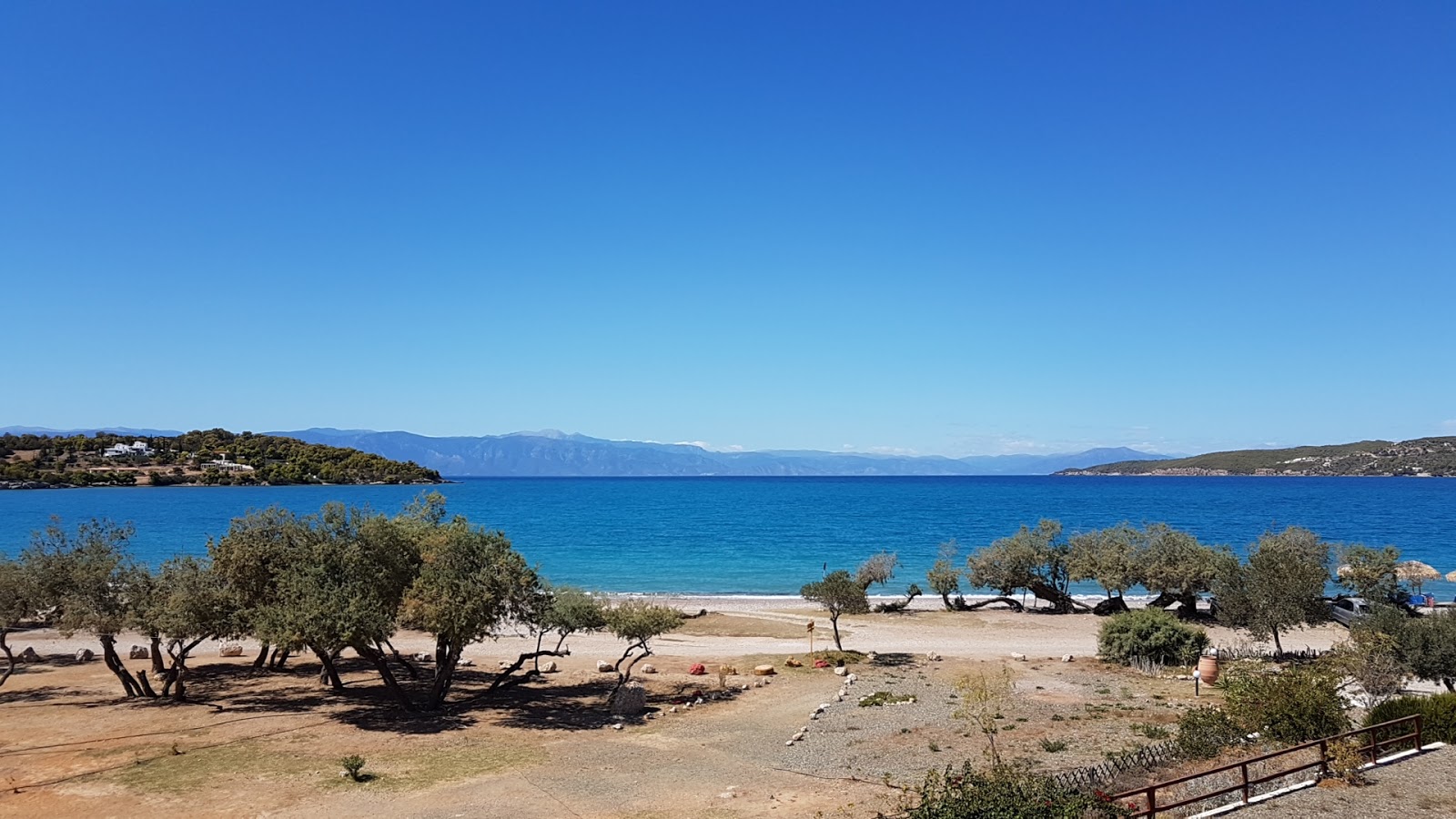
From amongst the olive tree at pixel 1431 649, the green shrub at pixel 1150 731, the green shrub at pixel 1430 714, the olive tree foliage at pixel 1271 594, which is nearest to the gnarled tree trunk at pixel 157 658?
the green shrub at pixel 1150 731

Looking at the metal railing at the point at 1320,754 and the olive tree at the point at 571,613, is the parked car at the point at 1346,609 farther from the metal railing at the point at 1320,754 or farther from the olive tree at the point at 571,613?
the olive tree at the point at 571,613

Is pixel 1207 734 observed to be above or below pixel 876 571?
above

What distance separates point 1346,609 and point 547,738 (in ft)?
137

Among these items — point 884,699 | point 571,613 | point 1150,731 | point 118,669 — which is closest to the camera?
point 1150,731

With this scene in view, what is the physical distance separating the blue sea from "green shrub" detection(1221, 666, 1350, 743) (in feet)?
84.4

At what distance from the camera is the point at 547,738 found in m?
24.3

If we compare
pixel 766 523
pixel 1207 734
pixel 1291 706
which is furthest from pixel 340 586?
pixel 766 523

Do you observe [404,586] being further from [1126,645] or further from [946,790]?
[1126,645]

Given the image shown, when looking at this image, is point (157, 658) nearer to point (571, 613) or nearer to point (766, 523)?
point (571, 613)

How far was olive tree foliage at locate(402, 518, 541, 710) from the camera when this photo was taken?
80.8 feet

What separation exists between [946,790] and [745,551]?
76.3 meters

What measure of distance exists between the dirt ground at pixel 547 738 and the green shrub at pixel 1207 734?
6.02ft

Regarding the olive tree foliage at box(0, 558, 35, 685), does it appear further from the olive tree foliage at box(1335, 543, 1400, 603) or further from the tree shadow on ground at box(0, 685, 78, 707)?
the olive tree foliage at box(1335, 543, 1400, 603)

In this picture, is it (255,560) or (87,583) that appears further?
(87,583)
